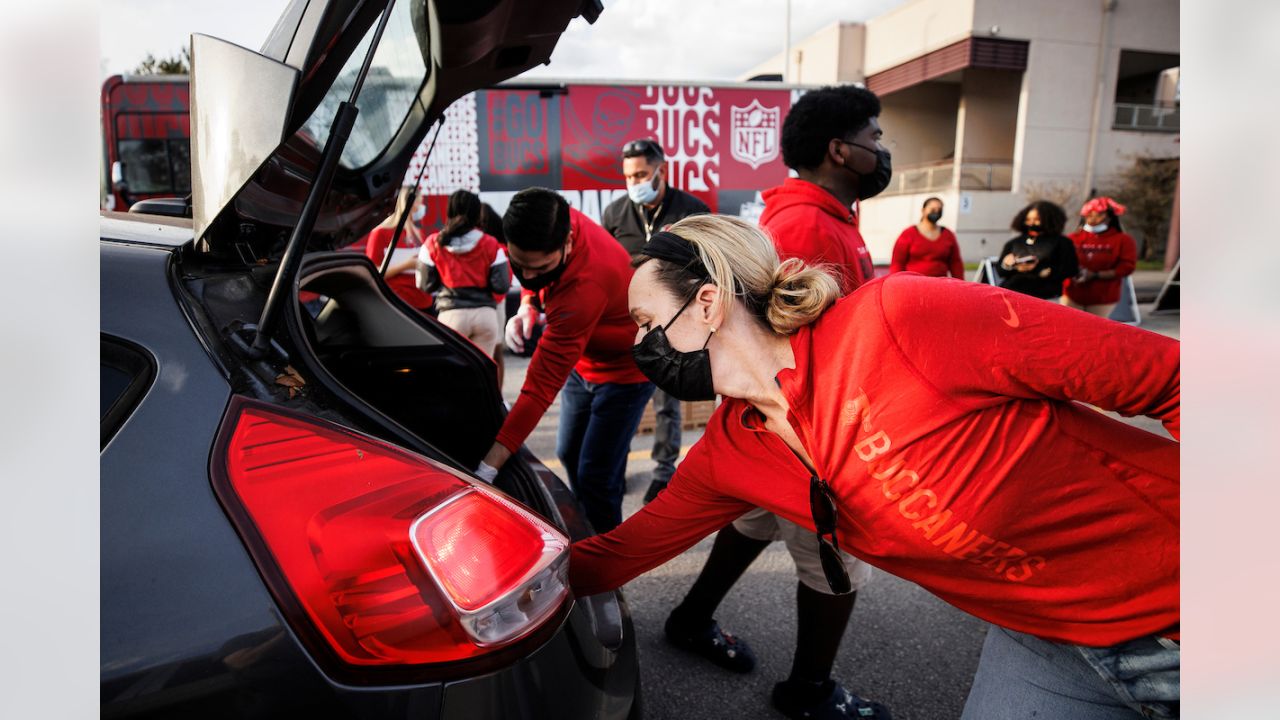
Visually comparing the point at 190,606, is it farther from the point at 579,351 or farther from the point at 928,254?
the point at 928,254

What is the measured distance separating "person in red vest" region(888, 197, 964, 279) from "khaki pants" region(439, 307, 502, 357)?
11.8 ft

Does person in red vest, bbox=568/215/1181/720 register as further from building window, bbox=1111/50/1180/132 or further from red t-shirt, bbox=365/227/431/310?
→ building window, bbox=1111/50/1180/132

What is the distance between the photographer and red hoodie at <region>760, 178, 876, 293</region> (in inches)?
90.2

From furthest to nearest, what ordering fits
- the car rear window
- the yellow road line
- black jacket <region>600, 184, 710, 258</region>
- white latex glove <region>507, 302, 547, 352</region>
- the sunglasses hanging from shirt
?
1. the yellow road line
2. black jacket <region>600, 184, 710, 258</region>
3. white latex glove <region>507, 302, 547, 352</region>
4. the sunglasses hanging from shirt
5. the car rear window

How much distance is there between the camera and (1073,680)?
1.37 meters

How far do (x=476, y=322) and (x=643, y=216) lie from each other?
1.39m

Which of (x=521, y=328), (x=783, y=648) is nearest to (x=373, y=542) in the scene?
(x=783, y=648)

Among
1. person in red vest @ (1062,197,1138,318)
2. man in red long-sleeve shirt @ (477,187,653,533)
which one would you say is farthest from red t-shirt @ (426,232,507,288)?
person in red vest @ (1062,197,1138,318)

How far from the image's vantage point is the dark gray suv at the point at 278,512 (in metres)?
0.99

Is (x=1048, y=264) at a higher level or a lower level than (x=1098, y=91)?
lower

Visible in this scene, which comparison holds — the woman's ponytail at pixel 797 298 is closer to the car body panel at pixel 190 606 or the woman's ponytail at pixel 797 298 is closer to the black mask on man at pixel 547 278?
the car body panel at pixel 190 606

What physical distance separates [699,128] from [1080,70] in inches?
739

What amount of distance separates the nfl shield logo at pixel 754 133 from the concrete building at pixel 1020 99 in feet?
46.3

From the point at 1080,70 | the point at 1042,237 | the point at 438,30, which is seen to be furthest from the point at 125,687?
the point at 1080,70
